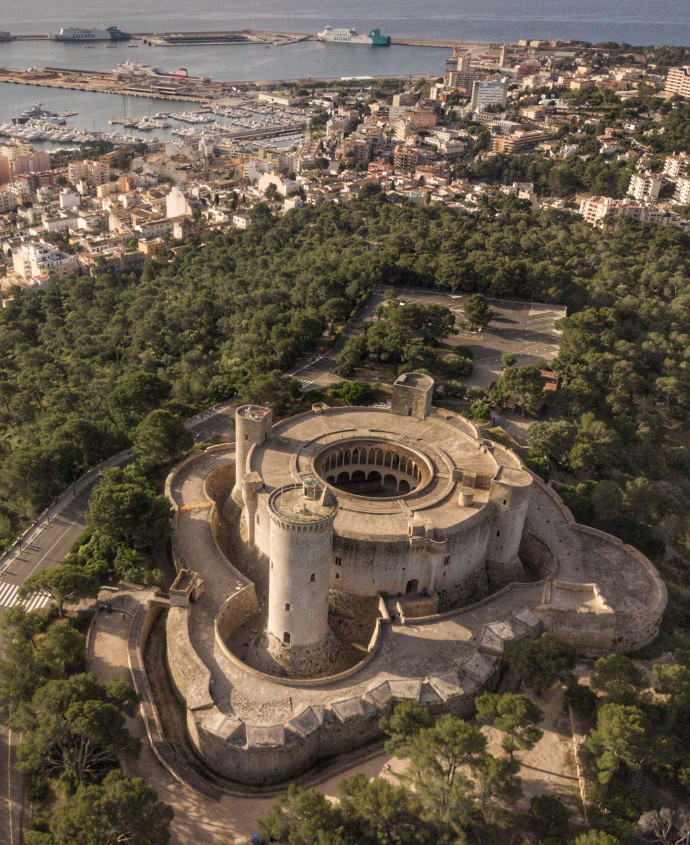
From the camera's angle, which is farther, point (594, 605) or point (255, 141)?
point (255, 141)

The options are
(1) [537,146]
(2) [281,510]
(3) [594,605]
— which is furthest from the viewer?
(1) [537,146]

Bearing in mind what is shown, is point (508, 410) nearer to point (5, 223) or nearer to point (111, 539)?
point (111, 539)

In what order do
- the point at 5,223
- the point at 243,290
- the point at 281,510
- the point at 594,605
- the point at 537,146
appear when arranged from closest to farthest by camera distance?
the point at 281,510, the point at 594,605, the point at 243,290, the point at 5,223, the point at 537,146

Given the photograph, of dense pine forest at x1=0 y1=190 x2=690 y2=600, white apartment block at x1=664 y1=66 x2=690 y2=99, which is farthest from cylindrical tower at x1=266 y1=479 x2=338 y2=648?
white apartment block at x1=664 y1=66 x2=690 y2=99

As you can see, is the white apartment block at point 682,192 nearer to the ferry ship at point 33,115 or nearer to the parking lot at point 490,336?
the parking lot at point 490,336

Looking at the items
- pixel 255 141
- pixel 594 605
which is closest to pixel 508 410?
pixel 594 605

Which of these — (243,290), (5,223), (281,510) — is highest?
(281,510)

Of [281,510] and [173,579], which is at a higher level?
[281,510]
